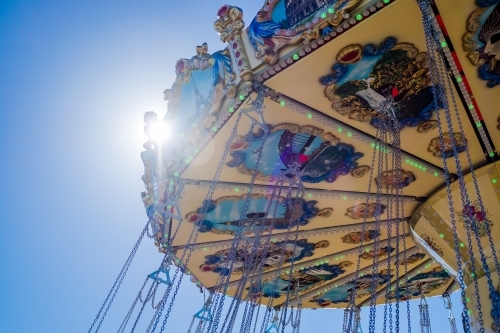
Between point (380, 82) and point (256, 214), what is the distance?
3.51 metres

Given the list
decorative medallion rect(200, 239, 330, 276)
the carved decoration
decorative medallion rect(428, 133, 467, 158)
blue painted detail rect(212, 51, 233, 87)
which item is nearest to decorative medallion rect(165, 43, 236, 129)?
blue painted detail rect(212, 51, 233, 87)

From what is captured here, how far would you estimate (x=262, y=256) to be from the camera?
825 cm

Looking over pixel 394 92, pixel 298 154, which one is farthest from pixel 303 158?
pixel 394 92

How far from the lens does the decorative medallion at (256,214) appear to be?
7.30m

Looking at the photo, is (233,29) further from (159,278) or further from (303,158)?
(159,278)

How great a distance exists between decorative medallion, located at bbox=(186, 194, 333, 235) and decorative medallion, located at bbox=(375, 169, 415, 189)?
1.12m

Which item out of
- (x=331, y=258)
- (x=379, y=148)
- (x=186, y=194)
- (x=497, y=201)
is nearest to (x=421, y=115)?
(x=379, y=148)

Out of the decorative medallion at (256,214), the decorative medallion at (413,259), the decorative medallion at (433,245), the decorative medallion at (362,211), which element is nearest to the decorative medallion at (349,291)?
the decorative medallion at (413,259)

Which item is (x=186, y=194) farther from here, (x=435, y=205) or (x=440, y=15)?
(x=440, y=15)

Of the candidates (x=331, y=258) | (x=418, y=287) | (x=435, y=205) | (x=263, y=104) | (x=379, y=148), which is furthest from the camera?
(x=418, y=287)

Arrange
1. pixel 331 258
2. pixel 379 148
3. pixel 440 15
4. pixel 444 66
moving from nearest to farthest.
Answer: pixel 440 15, pixel 444 66, pixel 379 148, pixel 331 258

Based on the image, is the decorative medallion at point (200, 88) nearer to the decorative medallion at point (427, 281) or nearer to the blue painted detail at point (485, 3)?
the blue painted detail at point (485, 3)

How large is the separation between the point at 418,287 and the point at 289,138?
6.08 meters

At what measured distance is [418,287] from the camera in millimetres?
9930
